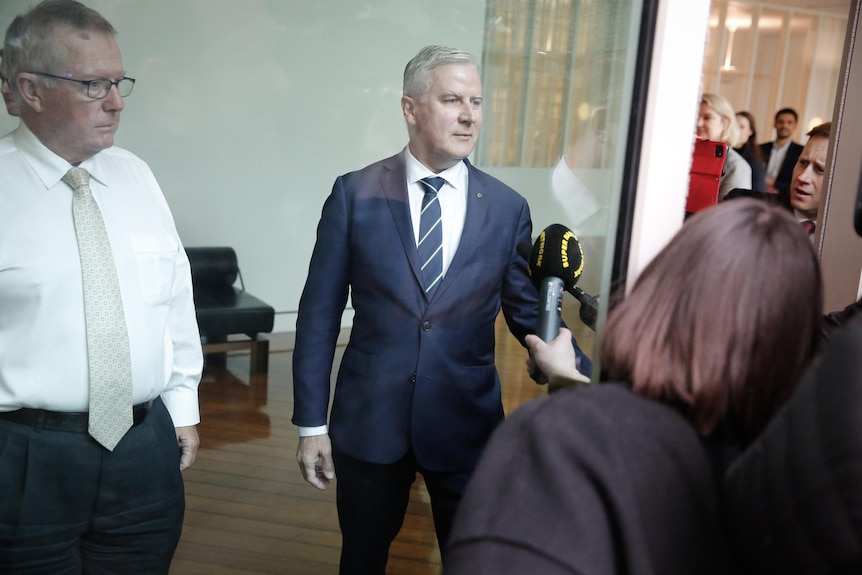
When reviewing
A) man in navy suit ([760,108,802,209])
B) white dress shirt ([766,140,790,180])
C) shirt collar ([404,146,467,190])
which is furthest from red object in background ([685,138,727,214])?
white dress shirt ([766,140,790,180])

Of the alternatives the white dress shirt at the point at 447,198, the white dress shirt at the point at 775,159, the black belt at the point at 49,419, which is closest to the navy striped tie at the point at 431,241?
the white dress shirt at the point at 447,198

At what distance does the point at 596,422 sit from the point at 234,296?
1.29 metres

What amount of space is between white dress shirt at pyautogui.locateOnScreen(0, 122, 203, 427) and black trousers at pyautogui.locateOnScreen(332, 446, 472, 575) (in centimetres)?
48

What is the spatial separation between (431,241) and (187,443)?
26.5 inches

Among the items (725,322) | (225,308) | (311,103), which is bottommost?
(225,308)

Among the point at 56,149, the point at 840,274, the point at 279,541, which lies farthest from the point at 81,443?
the point at 840,274

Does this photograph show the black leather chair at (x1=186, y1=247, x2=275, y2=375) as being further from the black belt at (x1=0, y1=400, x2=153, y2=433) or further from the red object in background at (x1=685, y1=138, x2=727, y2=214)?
the red object in background at (x1=685, y1=138, x2=727, y2=214)

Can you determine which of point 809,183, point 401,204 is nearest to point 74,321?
point 401,204

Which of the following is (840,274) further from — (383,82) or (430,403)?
(383,82)

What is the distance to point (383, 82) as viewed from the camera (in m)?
2.11

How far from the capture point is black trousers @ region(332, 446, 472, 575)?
1.74m

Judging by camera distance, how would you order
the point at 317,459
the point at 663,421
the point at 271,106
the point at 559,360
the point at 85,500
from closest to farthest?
the point at 663,421 < the point at 559,360 < the point at 85,500 < the point at 317,459 < the point at 271,106

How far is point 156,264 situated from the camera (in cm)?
155

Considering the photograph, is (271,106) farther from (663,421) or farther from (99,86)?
(663,421)
